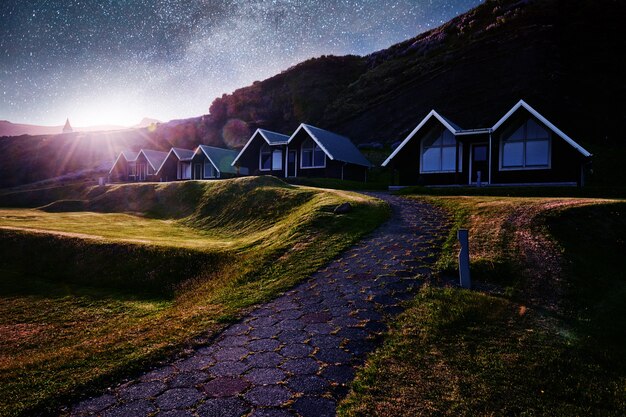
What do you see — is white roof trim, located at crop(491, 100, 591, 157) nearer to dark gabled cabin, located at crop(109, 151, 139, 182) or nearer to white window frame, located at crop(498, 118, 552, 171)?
white window frame, located at crop(498, 118, 552, 171)

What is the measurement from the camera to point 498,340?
239 inches

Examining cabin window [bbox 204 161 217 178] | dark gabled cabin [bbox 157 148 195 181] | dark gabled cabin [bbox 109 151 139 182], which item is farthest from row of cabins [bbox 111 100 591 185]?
dark gabled cabin [bbox 109 151 139 182]

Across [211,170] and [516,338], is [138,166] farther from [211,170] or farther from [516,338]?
[516,338]

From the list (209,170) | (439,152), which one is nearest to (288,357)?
(439,152)

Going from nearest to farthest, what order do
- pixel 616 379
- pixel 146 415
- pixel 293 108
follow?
1. pixel 146 415
2. pixel 616 379
3. pixel 293 108

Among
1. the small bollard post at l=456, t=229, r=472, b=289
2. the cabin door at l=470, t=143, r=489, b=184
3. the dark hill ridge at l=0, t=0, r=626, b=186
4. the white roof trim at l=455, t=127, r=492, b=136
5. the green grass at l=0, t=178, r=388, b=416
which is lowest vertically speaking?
the green grass at l=0, t=178, r=388, b=416

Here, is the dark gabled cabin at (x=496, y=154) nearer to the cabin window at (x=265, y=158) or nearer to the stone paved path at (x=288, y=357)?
the cabin window at (x=265, y=158)

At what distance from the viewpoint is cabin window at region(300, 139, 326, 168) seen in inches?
1507

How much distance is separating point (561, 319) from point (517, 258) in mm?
2690

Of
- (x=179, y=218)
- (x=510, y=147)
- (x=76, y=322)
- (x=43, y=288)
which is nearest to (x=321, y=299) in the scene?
(x=76, y=322)

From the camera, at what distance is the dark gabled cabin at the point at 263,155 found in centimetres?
4097

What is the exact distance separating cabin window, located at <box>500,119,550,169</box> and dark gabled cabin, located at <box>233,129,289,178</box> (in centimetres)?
2158

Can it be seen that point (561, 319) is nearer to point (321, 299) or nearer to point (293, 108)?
point (321, 299)

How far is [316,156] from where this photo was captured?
38562 mm
